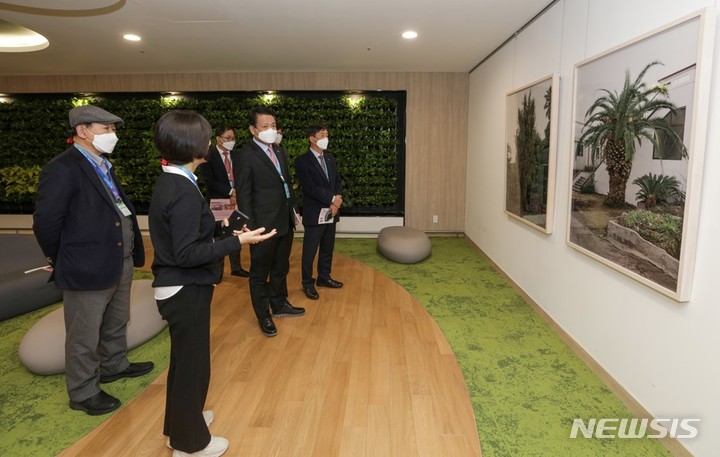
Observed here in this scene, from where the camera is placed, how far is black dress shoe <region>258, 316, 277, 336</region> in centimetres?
364

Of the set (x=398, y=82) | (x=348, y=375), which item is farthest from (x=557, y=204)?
(x=398, y=82)

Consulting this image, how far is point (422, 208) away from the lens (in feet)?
24.8

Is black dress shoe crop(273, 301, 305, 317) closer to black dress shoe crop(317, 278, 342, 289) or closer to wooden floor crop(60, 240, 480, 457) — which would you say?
wooden floor crop(60, 240, 480, 457)

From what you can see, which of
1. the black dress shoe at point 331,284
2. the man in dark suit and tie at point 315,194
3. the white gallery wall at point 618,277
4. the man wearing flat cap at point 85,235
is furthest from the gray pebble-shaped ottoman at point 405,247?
the man wearing flat cap at point 85,235

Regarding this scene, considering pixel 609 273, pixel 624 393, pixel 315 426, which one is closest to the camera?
pixel 315 426

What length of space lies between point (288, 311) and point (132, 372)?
4.51ft

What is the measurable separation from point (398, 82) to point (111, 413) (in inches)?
242

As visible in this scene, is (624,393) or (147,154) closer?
(624,393)

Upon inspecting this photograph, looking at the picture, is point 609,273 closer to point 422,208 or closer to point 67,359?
point 67,359

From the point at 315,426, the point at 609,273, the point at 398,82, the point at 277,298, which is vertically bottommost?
the point at 315,426

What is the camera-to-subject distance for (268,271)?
371 cm

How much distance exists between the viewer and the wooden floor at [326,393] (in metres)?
2.32

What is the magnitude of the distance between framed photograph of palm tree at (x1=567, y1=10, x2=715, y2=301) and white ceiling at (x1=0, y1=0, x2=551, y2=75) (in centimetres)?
147

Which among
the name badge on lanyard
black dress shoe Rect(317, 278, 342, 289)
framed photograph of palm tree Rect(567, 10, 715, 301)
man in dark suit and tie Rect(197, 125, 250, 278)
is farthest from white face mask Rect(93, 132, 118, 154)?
framed photograph of palm tree Rect(567, 10, 715, 301)
